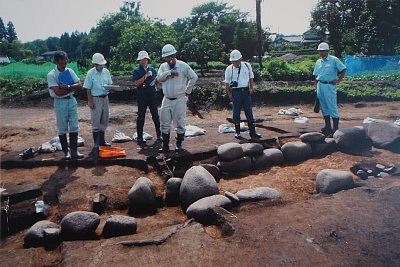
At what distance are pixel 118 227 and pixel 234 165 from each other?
99.4 inches

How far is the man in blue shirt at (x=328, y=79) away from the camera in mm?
6652

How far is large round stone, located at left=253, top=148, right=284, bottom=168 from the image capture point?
5.88m

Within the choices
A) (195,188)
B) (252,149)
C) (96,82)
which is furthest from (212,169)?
(96,82)

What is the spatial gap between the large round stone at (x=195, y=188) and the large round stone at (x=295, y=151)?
222 cm

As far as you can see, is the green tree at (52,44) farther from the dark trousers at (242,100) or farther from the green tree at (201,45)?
the dark trousers at (242,100)

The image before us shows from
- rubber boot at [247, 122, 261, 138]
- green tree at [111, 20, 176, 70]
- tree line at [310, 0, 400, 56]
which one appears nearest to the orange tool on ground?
rubber boot at [247, 122, 261, 138]

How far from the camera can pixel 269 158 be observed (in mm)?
5934

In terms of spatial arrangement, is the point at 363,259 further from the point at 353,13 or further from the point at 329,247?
the point at 353,13

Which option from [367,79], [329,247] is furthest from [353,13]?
[329,247]

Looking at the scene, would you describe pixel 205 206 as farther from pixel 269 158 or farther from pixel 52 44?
pixel 52 44

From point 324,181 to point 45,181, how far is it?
3977mm

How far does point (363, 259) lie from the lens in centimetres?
292

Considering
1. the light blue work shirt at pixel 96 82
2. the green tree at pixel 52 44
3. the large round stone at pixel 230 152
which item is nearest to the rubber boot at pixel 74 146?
the light blue work shirt at pixel 96 82

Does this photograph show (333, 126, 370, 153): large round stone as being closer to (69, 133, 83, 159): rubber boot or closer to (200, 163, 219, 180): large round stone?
(200, 163, 219, 180): large round stone
